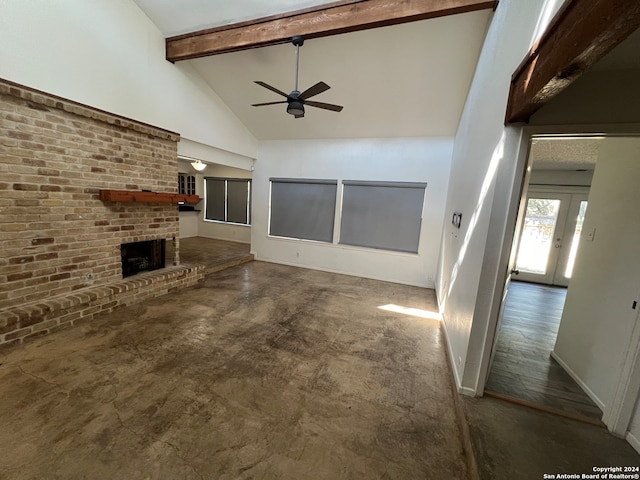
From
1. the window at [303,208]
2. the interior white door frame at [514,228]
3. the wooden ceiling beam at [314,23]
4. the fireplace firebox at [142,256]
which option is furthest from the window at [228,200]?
the interior white door frame at [514,228]

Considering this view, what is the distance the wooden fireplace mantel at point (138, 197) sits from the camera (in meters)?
3.09

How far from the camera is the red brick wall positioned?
2443 millimetres

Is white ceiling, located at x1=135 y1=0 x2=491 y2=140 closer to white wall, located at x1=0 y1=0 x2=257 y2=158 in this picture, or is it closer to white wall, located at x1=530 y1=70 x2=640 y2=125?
white wall, located at x1=0 y1=0 x2=257 y2=158

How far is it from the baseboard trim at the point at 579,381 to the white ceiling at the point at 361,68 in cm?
345

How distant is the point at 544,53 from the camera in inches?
44.4

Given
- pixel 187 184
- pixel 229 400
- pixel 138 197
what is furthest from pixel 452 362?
pixel 187 184

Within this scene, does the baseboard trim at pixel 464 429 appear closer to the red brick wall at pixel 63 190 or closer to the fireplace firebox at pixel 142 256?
the red brick wall at pixel 63 190

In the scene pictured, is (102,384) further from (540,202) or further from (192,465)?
(540,202)

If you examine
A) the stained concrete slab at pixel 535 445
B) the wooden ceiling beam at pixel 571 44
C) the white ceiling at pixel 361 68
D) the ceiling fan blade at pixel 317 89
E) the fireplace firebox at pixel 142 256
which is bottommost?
the stained concrete slab at pixel 535 445

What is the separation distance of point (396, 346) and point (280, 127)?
15.3ft

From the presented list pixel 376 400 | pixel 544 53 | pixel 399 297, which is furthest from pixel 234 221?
pixel 544 53

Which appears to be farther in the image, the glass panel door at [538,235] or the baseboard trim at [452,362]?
the glass panel door at [538,235]

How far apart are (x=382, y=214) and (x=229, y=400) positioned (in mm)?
4139

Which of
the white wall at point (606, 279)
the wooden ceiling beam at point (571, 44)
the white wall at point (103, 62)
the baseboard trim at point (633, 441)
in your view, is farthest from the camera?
the white wall at point (103, 62)
